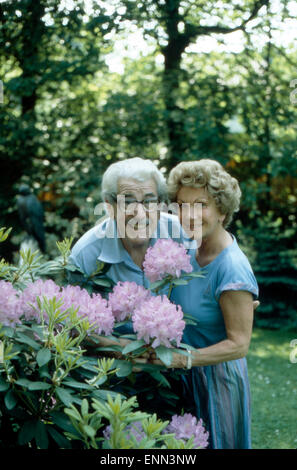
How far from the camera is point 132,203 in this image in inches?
85.0

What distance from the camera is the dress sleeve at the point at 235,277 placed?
6.12 feet

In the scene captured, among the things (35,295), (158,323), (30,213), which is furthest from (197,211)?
(30,213)

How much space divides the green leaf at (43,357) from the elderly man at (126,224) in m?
0.75

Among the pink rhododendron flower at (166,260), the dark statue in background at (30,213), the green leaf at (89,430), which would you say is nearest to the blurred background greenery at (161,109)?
the dark statue in background at (30,213)

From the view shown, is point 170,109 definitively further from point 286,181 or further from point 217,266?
point 217,266

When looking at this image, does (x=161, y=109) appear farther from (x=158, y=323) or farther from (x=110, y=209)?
(x=158, y=323)

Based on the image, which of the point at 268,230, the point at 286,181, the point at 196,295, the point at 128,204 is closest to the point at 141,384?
the point at 196,295

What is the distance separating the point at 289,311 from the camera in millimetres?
8141

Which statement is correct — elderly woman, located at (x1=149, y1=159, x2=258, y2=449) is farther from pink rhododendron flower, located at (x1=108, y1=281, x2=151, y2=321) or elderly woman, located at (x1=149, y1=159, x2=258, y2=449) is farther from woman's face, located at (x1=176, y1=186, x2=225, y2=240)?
pink rhododendron flower, located at (x1=108, y1=281, x2=151, y2=321)

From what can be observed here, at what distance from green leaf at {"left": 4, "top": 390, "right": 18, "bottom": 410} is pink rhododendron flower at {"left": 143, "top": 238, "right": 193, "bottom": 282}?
621 millimetres

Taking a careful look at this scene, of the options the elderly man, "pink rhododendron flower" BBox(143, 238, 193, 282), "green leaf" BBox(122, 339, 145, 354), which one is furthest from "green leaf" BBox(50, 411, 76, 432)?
the elderly man

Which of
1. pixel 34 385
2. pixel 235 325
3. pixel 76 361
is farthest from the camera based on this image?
pixel 235 325

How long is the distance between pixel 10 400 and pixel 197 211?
1.07 meters
